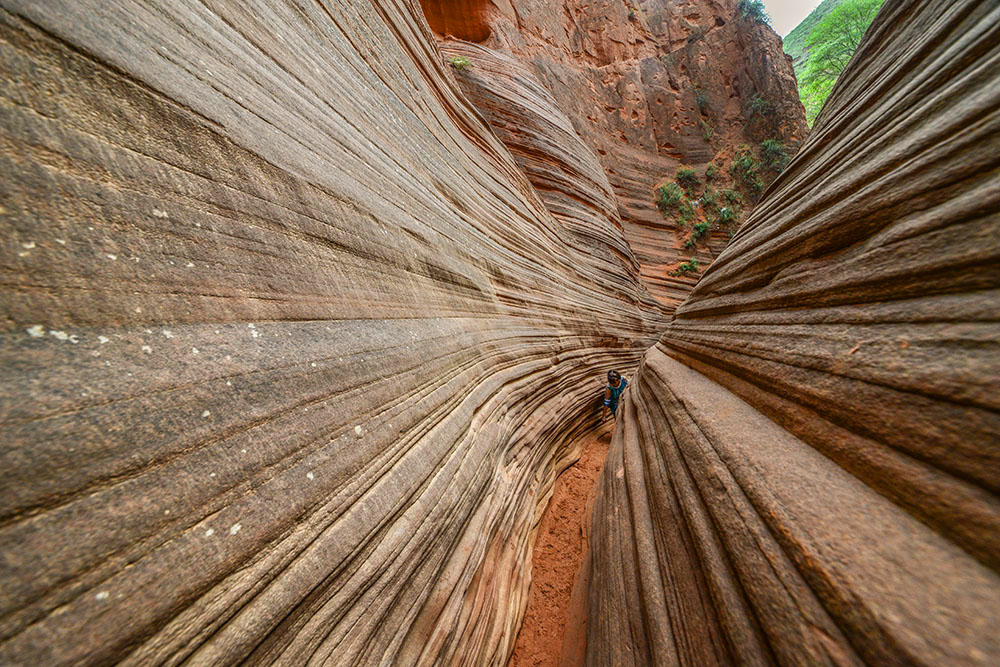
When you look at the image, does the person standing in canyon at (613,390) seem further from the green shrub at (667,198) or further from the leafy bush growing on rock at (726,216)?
the leafy bush growing on rock at (726,216)

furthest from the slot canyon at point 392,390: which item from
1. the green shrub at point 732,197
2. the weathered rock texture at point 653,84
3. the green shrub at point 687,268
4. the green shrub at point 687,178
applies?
the green shrub at point 732,197

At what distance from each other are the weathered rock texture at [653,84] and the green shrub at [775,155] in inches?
23.6

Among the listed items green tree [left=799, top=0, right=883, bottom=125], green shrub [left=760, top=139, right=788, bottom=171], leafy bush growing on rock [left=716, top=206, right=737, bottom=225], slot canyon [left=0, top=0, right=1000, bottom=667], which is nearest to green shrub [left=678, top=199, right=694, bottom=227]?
leafy bush growing on rock [left=716, top=206, right=737, bottom=225]

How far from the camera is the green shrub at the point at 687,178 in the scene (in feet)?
45.0

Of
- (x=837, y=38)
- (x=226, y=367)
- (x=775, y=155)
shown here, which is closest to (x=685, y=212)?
(x=775, y=155)

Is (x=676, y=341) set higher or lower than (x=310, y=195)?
lower

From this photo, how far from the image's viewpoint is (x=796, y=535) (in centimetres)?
118

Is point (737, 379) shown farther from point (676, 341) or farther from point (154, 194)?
point (154, 194)

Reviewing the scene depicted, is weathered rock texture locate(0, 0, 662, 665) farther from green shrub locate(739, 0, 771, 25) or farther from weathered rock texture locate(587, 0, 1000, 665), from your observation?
green shrub locate(739, 0, 771, 25)

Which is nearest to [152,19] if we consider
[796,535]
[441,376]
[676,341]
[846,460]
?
[441,376]

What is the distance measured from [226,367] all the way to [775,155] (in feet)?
62.1

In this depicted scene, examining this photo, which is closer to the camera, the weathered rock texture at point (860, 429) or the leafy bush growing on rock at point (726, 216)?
the weathered rock texture at point (860, 429)

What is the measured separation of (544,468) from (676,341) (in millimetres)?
2178

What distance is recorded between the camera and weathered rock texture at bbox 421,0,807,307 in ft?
34.5
